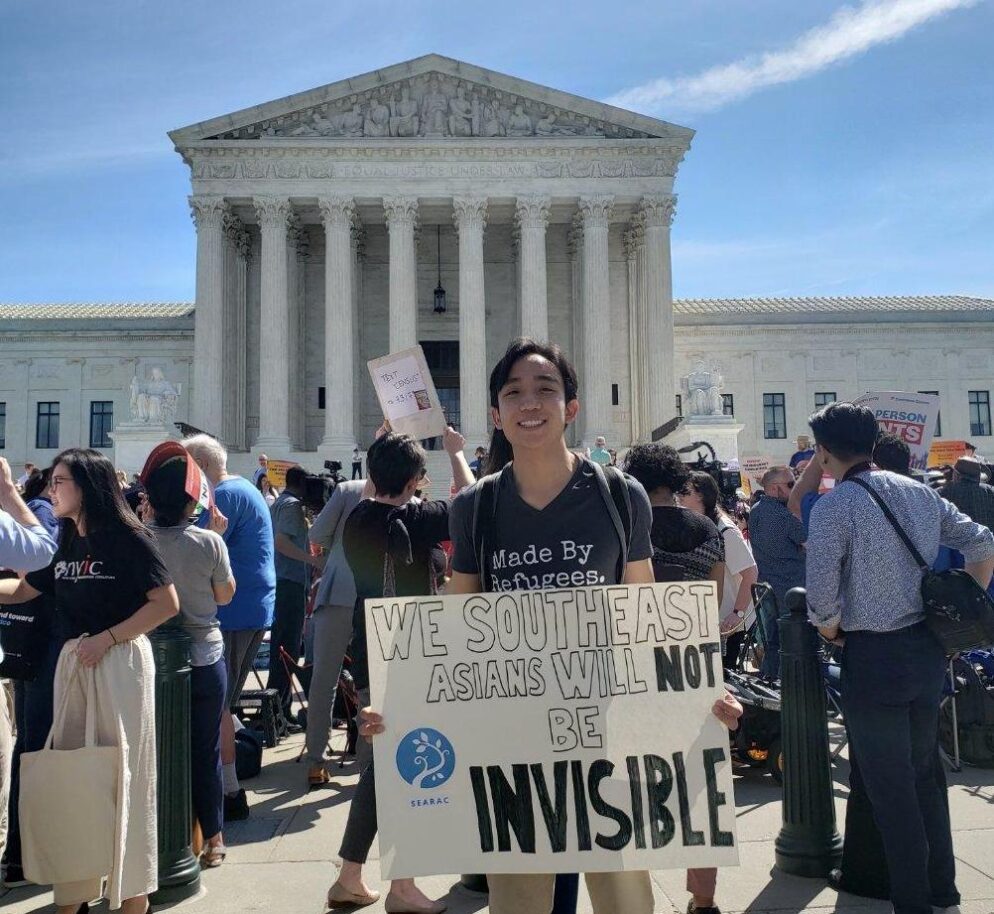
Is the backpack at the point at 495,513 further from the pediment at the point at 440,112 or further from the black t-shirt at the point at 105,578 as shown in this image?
the pediment at the point at 440,112

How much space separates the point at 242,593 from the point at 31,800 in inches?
90.6

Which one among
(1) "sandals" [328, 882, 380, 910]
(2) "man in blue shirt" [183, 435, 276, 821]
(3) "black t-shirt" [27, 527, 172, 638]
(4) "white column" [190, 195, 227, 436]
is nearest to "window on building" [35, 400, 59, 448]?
(4) "white column" [190, 195, 227, 436]

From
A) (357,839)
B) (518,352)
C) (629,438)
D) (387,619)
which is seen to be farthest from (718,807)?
(629,438)

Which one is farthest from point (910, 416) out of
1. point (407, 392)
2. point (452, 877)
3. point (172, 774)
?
point (172, 774)

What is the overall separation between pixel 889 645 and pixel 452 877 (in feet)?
8.56

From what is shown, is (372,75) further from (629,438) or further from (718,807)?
(718,807)

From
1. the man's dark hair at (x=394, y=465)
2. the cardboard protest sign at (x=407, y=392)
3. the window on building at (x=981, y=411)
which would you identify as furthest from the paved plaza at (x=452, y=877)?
the window on building at (x=981, y=411)

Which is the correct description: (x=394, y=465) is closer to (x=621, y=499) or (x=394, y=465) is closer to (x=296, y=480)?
(x=621, y=499)

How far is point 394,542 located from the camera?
4.76m

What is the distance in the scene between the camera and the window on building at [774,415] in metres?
42.0

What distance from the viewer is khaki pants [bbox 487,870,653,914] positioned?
2.79 m

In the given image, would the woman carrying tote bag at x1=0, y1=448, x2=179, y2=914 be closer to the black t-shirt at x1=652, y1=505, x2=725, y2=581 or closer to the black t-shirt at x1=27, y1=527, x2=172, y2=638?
the black t-shirt at x1=27, y1=527, x2=172, y2=638

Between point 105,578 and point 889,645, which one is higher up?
point 105,578

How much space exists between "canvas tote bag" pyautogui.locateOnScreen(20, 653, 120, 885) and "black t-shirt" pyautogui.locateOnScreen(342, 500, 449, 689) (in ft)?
4.65
